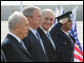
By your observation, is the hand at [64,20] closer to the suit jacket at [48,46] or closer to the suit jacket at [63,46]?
the suit jacket at [63,46]

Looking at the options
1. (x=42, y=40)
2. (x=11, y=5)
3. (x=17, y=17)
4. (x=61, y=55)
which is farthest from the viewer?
(x=11, y=5)

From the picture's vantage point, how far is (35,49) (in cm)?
332

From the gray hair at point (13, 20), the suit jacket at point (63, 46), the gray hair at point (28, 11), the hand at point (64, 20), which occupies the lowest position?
the suit jacket at point (63, 46)

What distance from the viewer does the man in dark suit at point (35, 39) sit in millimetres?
3318

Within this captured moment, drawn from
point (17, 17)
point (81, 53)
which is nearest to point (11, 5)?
point (81, 53)

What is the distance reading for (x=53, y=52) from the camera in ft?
12.5

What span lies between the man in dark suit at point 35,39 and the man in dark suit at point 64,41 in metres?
0.46

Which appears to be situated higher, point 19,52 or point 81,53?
point 19,52

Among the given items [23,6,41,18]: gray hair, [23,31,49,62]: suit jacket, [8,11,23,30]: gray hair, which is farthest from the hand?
[8,11,23,30]: gray hair

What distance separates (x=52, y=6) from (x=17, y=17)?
32.6 metres

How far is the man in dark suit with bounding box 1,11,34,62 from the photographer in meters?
2.81

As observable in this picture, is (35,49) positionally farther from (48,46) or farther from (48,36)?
(48,36)

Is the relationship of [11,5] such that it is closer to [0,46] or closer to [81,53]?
→ [81,53]

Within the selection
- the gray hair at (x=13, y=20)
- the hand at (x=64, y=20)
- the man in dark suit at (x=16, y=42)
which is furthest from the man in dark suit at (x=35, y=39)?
the hand at (x=64, y=20)
